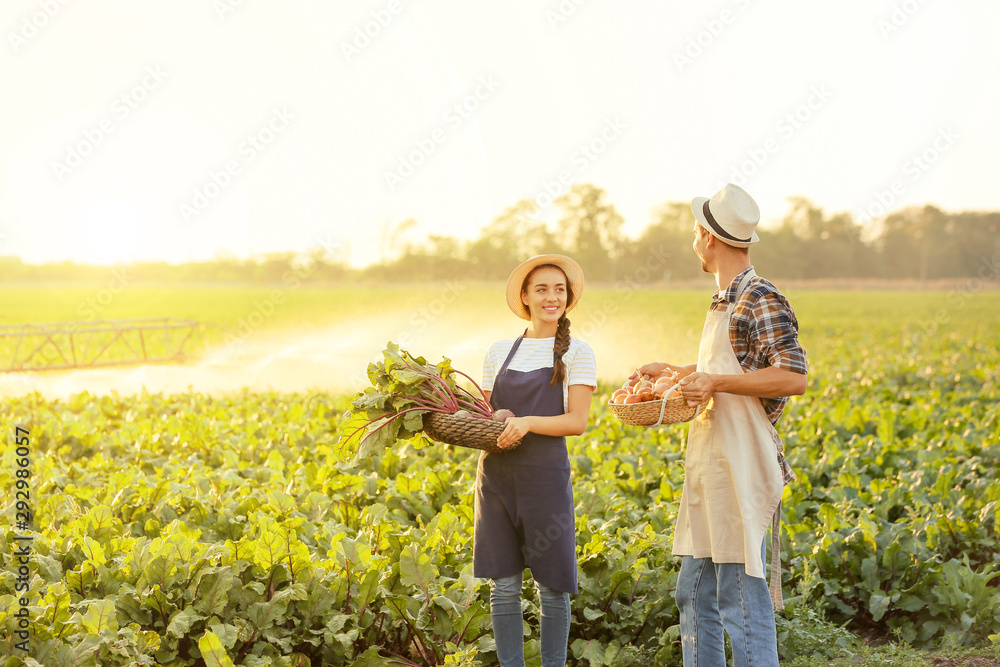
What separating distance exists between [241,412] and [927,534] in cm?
784

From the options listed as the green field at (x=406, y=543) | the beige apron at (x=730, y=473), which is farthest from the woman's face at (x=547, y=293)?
the green field at (x=406, y=543)

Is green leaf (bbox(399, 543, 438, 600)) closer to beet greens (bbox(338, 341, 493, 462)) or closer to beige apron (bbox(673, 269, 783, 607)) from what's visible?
beet greens (bbox(338, 341, 493, 462))

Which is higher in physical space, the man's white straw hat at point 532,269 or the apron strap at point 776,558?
the man's white straw hat at point 532,269

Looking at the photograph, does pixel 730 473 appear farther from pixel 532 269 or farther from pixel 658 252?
pixel 658 252

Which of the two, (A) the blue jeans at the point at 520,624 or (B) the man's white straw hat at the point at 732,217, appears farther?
(A) the blue jeans at the point at 520,624

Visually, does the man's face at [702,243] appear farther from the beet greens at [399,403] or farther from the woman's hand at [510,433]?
the beet greens at [399,403]

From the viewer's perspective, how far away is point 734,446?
3.50 metres

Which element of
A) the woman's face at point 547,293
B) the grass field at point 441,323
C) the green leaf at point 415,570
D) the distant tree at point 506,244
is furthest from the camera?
the distant tree at point 506,244

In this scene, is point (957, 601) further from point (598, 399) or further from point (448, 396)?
point (598, 399)

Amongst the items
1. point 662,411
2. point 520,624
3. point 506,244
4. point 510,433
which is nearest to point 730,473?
point 662,411

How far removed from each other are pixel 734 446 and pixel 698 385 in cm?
35

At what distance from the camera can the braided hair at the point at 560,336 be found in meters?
3.77

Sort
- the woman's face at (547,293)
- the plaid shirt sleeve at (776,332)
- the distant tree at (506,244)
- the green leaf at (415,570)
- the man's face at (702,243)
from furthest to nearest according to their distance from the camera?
the distant tree at (506,244) < the green leaf at (415,570) < the woman's face at (547,293) < the man's face at (702,243) < the plaid shirt sleeve at (776,332)

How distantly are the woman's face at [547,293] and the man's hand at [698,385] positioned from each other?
758 mm
